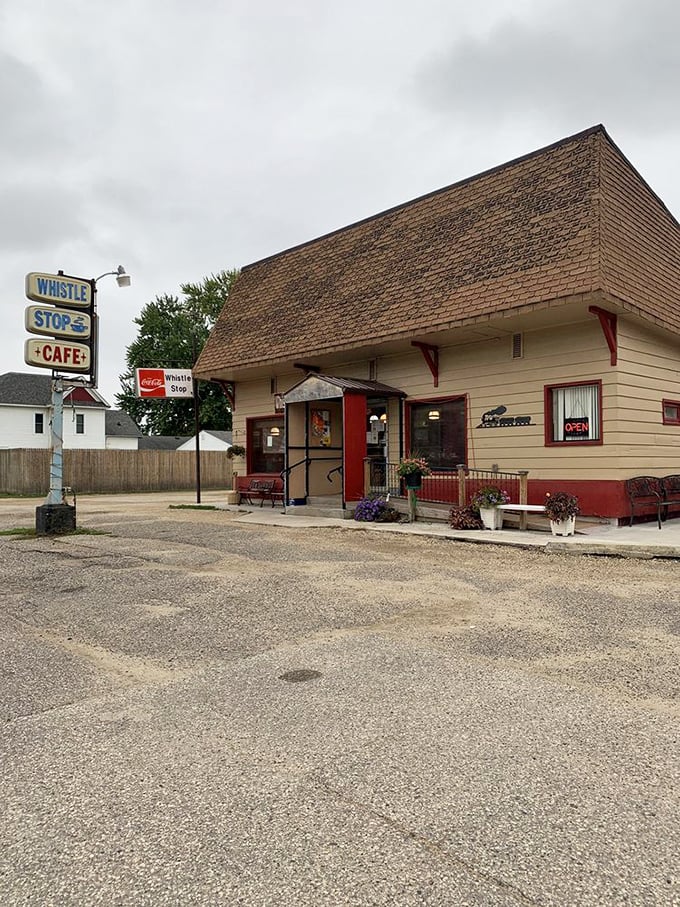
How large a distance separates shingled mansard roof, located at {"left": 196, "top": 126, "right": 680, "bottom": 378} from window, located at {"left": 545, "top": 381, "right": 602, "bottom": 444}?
171 centimetres

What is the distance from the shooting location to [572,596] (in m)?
6.79

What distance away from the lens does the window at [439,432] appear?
14273 mm

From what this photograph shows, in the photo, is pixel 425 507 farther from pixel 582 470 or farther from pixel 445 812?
pixel 445 812

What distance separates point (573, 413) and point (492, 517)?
256cm

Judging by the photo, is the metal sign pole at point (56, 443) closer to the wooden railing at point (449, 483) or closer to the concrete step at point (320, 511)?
the concrete step at point (320, 511)

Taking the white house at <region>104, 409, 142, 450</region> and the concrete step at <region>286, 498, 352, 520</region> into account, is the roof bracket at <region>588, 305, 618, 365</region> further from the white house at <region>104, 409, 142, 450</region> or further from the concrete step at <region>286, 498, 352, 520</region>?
the white house at <region>104, 409, 142, 450</region>

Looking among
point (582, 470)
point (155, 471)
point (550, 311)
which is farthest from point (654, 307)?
point (155, 471)

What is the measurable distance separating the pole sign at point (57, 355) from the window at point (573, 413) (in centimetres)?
912

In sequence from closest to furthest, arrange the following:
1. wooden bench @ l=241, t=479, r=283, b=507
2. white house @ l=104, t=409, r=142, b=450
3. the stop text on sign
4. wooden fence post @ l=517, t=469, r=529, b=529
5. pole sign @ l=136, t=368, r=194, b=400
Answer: wooden fence post @ l=517, t=469, r=529, b=529
the stop text on sign
wooden bench @ l=241, t=479, r=283, b=507
pole sign @ l=136, t=368, r=194, b=400
white house @ l=104, t=409, r=142, b=450

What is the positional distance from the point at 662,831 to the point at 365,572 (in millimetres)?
5808

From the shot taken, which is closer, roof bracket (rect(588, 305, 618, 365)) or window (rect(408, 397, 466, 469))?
→ roof bracket (rect(588, 305, 618, 365))

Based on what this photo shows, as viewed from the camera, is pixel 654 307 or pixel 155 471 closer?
pixel 654 307

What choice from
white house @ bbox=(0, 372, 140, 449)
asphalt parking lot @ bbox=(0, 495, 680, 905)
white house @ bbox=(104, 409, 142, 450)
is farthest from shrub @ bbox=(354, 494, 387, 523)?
white house @ bbox=(104, 409, 142, 450)

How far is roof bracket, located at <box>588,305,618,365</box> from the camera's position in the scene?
11.3 m
